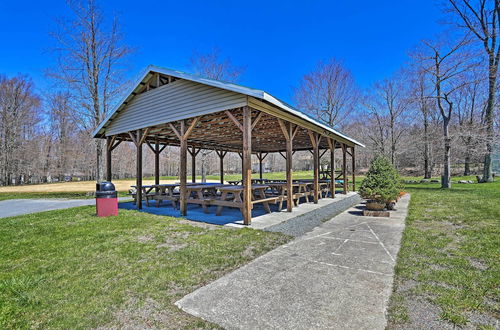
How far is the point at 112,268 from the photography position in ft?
10.5

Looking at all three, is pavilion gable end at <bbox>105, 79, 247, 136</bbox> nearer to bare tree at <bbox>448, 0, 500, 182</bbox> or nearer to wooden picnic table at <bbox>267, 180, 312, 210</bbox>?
wooden picnic table at <bbox>267, 180, 312, 210</bbox>

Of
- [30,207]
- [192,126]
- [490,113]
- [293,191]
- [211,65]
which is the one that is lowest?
[30,207]

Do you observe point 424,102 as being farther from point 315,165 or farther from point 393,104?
point 315,165

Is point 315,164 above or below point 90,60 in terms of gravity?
below

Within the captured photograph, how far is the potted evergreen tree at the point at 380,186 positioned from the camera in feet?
22.3

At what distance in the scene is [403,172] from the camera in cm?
2998

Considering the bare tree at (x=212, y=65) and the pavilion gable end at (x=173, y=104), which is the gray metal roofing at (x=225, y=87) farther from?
the bare tree at (x=212, y=65)

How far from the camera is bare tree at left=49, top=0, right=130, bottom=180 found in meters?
13.1

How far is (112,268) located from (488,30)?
24.7 meters

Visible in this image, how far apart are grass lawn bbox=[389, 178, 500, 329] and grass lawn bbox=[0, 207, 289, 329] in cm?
195

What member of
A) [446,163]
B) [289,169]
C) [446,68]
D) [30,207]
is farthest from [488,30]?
[30,207]

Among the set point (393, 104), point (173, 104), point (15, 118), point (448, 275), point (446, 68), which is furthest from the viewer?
point (15, 118)

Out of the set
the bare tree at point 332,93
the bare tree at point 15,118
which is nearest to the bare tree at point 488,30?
the bare tree at point 332,93

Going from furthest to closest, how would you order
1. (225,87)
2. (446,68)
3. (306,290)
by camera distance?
1. (446,68)
2. (225,87)
3. (306,290)
